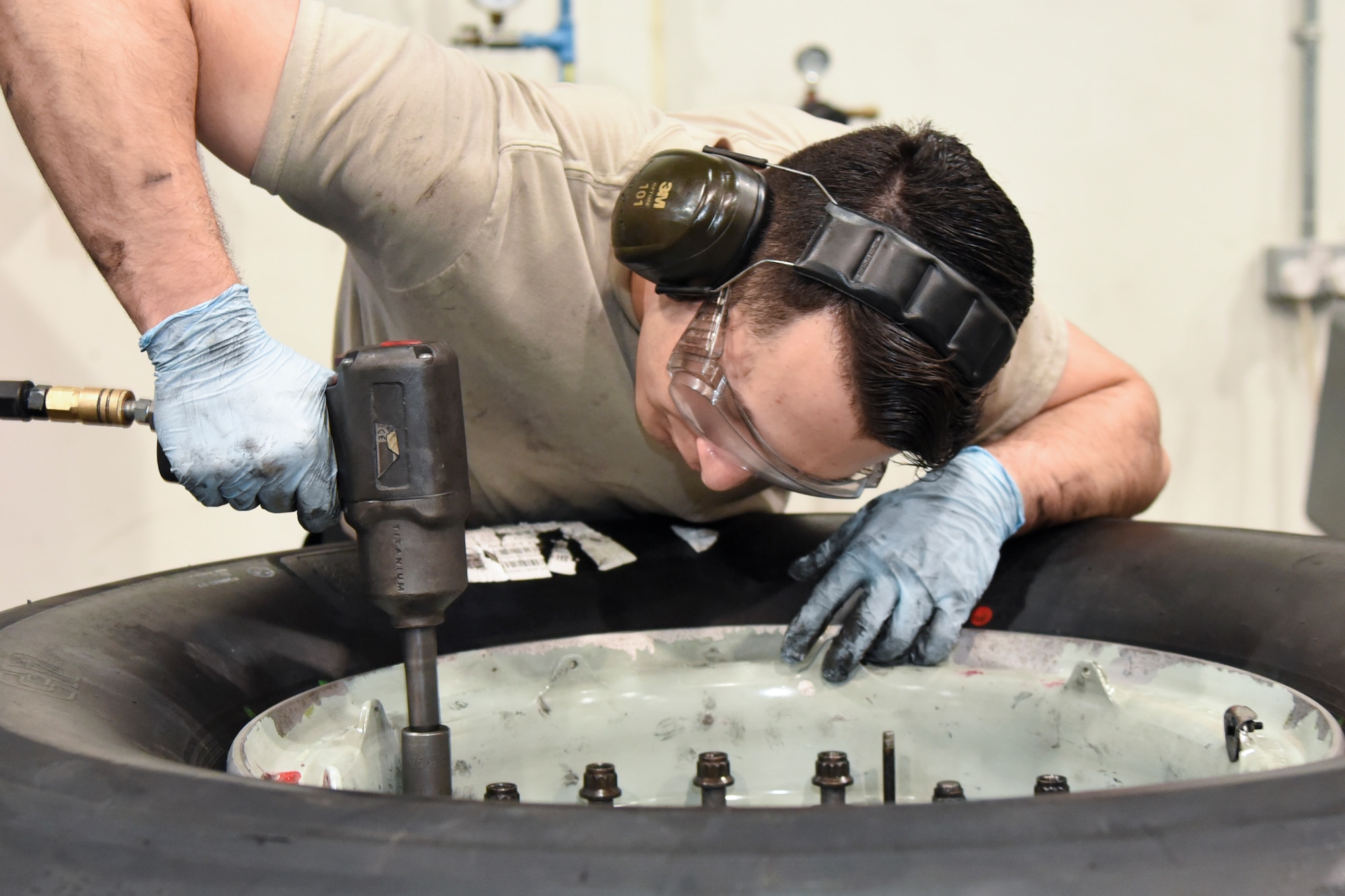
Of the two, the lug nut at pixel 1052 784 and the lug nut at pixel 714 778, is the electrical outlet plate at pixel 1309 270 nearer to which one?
the lug nut at pixel 1052 784

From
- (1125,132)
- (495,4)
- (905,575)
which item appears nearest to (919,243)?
(905,575)

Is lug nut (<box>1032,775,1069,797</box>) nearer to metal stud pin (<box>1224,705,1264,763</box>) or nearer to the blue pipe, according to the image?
metal stud pin (<box>1224,705,1264,763</box>)

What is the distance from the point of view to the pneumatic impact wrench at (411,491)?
708 mm

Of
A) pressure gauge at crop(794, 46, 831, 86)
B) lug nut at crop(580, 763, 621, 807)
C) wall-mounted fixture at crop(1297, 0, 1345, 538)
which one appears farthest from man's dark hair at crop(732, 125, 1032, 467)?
wall-mounted fixture at crop(1297, 0, 1345, 538)

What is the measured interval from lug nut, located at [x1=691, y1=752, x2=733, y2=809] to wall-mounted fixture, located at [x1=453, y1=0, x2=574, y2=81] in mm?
1564

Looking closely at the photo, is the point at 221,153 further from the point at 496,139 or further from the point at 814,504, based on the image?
the point at 814,504

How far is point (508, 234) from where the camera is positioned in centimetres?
103

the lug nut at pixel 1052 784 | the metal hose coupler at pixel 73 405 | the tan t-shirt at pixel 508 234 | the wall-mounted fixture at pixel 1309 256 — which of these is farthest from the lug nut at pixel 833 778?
the wall-mounted fixture at pixel 1309 256

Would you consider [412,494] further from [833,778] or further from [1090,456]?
[1090,456]

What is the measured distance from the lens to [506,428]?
1.18 m

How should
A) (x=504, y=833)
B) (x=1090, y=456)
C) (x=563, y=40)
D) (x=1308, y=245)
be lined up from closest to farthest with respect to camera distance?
1. (x=504, y=833)
2. (x=1090, y=456)
3. (x=563, y=40)
4. (x=1308, y=245)

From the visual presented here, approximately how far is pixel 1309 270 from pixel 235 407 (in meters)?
2.36

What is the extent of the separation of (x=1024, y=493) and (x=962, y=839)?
0.77 meters

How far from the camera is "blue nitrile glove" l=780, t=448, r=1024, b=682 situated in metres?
0.99
